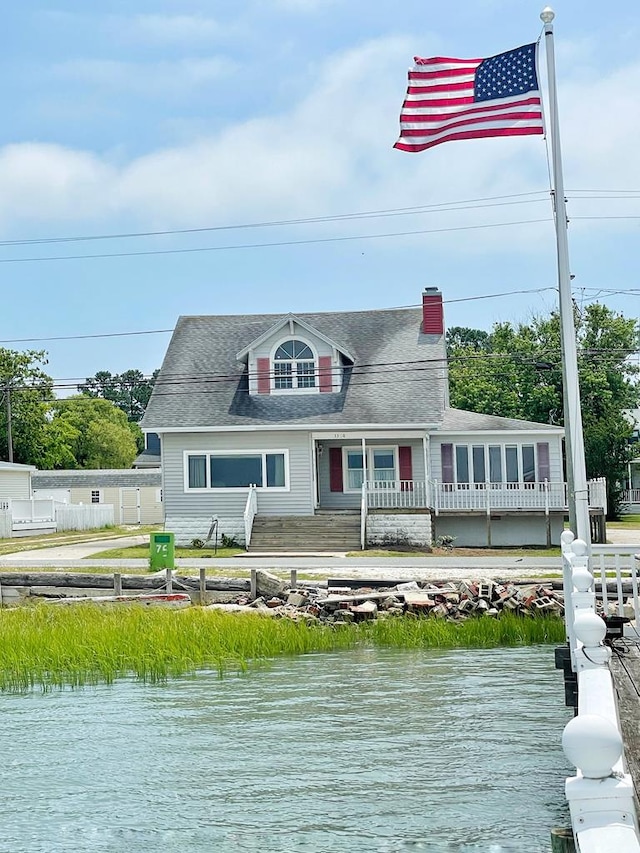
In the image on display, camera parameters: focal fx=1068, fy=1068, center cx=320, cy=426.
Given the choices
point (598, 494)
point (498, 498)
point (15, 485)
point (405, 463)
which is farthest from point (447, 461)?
point (15, 485)

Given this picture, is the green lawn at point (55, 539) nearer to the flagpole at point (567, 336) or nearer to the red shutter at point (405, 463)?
the red shutter at point (405, 463)

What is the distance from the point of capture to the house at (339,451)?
35.0 metres

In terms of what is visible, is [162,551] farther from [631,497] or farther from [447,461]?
[631,497]

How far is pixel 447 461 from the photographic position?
122 ft

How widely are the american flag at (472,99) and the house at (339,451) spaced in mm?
18752

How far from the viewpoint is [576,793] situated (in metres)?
3.66

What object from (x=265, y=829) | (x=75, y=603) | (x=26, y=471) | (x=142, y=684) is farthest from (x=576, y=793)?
(x=26, y=471)

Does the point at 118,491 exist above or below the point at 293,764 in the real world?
above

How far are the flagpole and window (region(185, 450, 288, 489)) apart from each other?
760 inches

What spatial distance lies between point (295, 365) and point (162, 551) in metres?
13.4

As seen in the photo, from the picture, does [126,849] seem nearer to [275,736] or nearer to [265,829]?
[265,829]

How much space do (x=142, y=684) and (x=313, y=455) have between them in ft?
73.3

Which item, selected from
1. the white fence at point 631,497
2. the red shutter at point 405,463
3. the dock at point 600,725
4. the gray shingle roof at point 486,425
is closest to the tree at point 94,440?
the white fence at point 631,497

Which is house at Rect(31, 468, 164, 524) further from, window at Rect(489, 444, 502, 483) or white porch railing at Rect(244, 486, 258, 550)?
window at Rect(489, 444, 502, 483)
